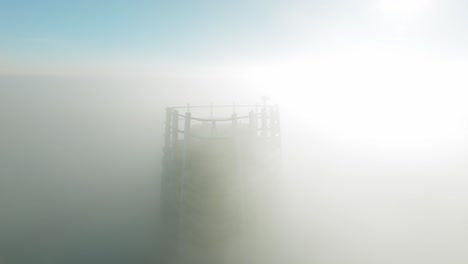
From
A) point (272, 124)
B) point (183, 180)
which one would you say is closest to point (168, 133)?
point (183, 180)

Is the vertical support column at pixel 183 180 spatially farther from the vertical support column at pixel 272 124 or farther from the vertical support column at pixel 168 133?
the vertical support column at pixel 272 124

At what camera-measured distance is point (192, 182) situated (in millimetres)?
11789

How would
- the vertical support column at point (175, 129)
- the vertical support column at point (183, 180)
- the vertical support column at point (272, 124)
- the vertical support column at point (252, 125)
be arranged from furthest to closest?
1. the vertical support column at point (272, 124)
2. the vertical support column at point (252, 125)
3. the vertical support column at point (175, 129)
4. the vertical support column at point (183, 180)

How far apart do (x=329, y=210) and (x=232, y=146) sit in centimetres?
1483

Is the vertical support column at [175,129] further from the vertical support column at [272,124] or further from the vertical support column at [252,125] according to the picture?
the vertical support column at [272,124]

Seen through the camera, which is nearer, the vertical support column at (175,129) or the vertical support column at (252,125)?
the vertical support column at (175,129)

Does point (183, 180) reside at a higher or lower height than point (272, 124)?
lower

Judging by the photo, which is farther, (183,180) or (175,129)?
(175,129)

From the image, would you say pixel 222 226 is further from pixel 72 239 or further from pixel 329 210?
pixel 329 210

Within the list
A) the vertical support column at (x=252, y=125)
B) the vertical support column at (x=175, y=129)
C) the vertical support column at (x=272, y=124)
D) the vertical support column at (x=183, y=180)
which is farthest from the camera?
the vertical support column at (x=272, y=124)

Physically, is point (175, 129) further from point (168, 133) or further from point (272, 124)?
point (272, 124)

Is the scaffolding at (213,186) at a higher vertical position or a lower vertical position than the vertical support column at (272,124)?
lower

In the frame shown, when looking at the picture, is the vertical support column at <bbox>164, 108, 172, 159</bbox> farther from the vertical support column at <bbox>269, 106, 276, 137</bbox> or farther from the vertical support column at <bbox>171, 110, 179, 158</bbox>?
the vertical support column at <bbox>269, 106, 276, 137</bbox>

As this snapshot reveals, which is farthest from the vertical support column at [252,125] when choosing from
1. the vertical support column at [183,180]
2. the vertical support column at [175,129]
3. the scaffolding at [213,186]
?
the vertical support column at [175,129]
